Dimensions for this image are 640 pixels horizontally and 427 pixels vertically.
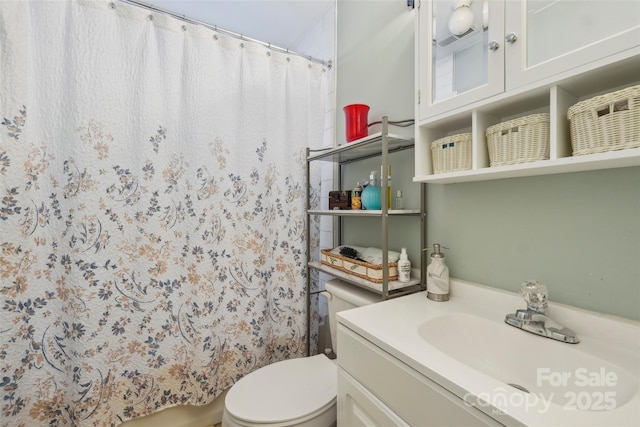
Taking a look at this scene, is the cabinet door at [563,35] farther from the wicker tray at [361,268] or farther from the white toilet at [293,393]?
the white toilet at [293,393]

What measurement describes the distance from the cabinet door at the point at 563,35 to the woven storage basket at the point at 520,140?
0.10 m

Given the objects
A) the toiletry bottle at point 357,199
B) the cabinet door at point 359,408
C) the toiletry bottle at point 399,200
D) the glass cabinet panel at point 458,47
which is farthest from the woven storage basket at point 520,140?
the cabinet door at point 359,408

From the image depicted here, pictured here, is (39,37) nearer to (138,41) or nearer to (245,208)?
(138,41)

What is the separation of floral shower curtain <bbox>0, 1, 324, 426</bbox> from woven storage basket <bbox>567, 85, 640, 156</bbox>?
1.20 metres

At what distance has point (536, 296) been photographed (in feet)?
2.42

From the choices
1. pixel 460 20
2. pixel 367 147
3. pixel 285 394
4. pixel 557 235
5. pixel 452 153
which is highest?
pixel 460 20

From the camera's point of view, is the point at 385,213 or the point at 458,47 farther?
the point at 385,213

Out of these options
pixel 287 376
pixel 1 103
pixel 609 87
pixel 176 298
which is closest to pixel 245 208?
pixel 176 298

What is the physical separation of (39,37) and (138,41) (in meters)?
0.33

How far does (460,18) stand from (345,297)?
1.11 metres

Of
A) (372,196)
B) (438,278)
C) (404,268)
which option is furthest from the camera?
(372,196)

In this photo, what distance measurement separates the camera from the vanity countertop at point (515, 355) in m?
0.47

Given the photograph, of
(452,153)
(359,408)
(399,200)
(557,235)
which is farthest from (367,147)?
(359,408)

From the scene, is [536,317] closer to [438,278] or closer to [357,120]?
[438,278]
